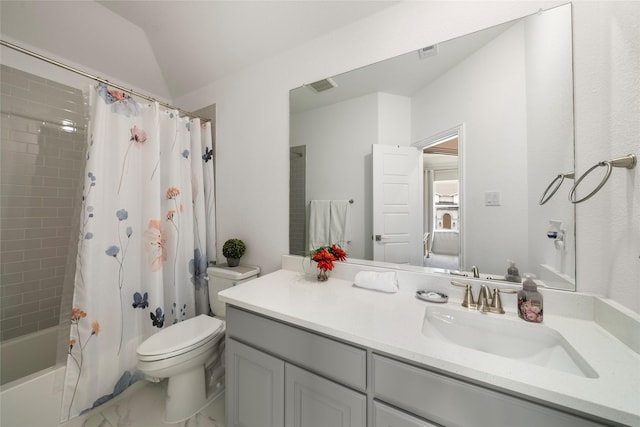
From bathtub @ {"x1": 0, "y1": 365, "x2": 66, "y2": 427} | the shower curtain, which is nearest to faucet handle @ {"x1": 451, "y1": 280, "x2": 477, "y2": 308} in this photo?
the shower curtain

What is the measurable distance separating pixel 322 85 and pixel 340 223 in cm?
93

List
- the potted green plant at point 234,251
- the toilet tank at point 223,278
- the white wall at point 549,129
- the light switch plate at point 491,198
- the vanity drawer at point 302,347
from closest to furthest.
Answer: the vanity drawer at point 302,347 → the white wall at point 549,129 → the light switch plate at point 491,198 → the toilet tank at point 223,278 → the potted green plant at point 234,251

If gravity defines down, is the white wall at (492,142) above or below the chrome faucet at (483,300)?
above

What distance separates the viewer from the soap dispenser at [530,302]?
846 mm

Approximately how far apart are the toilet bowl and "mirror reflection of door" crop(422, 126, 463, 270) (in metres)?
1.35

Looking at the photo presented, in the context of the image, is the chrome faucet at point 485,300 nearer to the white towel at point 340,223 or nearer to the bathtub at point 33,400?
the white towel at point 340,223

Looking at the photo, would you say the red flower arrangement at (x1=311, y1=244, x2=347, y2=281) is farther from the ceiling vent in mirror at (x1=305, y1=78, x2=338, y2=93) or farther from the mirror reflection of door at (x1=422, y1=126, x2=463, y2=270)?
the ceiling vent in mirror at (x1=305, y1=78, x2=338, y2=93)

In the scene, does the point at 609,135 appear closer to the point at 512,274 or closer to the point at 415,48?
the point at 512,274

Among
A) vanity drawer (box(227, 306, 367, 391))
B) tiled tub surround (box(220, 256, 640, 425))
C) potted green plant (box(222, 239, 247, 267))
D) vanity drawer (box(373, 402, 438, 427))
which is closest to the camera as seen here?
tiled tub surround (box(220, 256, 640, 425))

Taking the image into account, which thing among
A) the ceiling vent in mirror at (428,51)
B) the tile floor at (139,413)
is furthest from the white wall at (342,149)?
the tile floor at (139,413)

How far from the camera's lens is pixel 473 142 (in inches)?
41.8

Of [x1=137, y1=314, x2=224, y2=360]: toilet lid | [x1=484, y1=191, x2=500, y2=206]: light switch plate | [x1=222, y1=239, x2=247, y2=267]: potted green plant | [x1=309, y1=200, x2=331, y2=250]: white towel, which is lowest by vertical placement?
[x1=137, y1=314, x2=224, y2=360]: toilet lid

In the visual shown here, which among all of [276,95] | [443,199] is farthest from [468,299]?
[276,95]

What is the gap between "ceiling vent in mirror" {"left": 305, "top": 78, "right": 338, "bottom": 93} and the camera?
1441 millimetres
